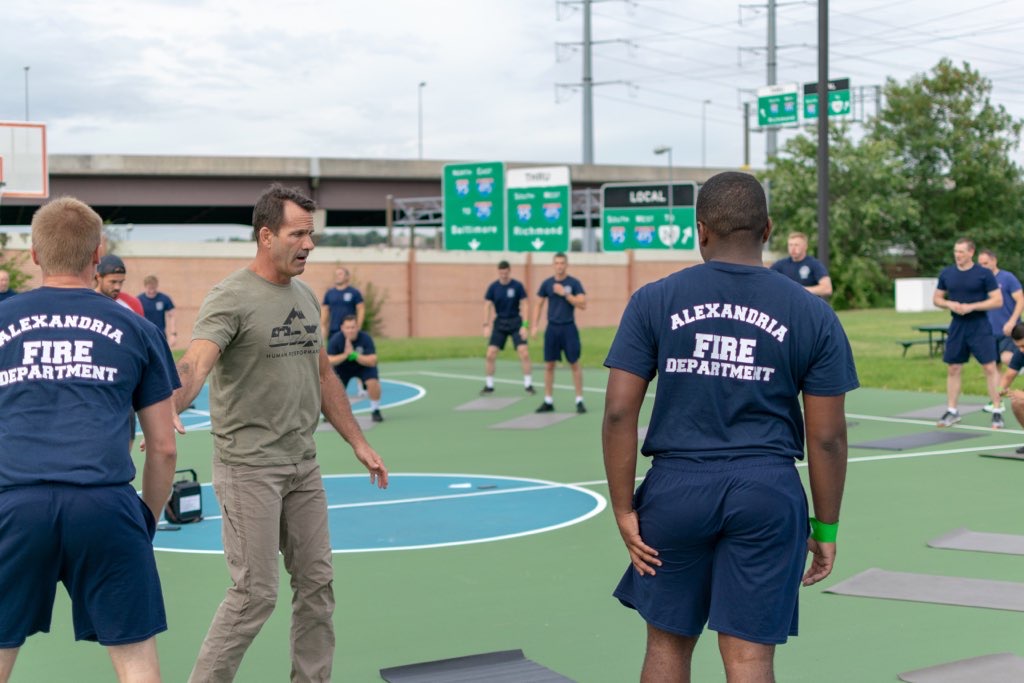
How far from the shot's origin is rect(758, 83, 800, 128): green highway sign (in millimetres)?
40812

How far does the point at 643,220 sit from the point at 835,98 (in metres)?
10.8

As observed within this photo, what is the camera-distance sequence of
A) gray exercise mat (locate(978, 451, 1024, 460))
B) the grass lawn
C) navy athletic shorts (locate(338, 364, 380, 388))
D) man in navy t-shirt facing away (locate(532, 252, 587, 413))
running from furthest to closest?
the grass lawn, man in navy t-shirt facing away (locate(532, 252, 587, 413)), navy athletic shorts (locate(338, 364, 380, 388)), gray exercise mat (locate(978, 451, 1024, 460))

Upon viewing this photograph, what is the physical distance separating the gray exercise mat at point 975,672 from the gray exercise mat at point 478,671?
154 cm

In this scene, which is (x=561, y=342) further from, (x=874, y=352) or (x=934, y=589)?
(x=874, y=352)

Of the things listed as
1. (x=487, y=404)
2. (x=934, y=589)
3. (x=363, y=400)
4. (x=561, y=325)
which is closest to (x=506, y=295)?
(x=487, y=404)

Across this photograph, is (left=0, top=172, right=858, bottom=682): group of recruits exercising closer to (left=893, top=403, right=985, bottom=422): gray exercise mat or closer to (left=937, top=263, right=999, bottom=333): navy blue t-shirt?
(left=937, top=263, right=999, bottom=333): navy blue t-shirt

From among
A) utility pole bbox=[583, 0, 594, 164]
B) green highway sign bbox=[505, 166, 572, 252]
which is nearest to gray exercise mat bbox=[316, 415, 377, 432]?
green highway sign bbox=[505, 166, 572, 252]

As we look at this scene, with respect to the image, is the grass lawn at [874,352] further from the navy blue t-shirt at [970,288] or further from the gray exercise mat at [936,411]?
the navy blue t-shirt at [970,288]

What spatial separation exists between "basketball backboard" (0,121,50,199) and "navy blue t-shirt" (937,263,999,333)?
18778mm

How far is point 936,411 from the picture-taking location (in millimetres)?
16594

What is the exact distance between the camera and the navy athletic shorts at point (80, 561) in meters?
3.75

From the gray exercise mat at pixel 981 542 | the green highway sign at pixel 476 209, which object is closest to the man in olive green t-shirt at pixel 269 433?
the gray exercise mat at pixel 981 542

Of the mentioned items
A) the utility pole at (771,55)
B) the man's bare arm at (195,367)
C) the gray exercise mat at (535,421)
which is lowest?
the gray exercise mat at (535,421)

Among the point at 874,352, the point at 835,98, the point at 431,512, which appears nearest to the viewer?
the point at 431,512
